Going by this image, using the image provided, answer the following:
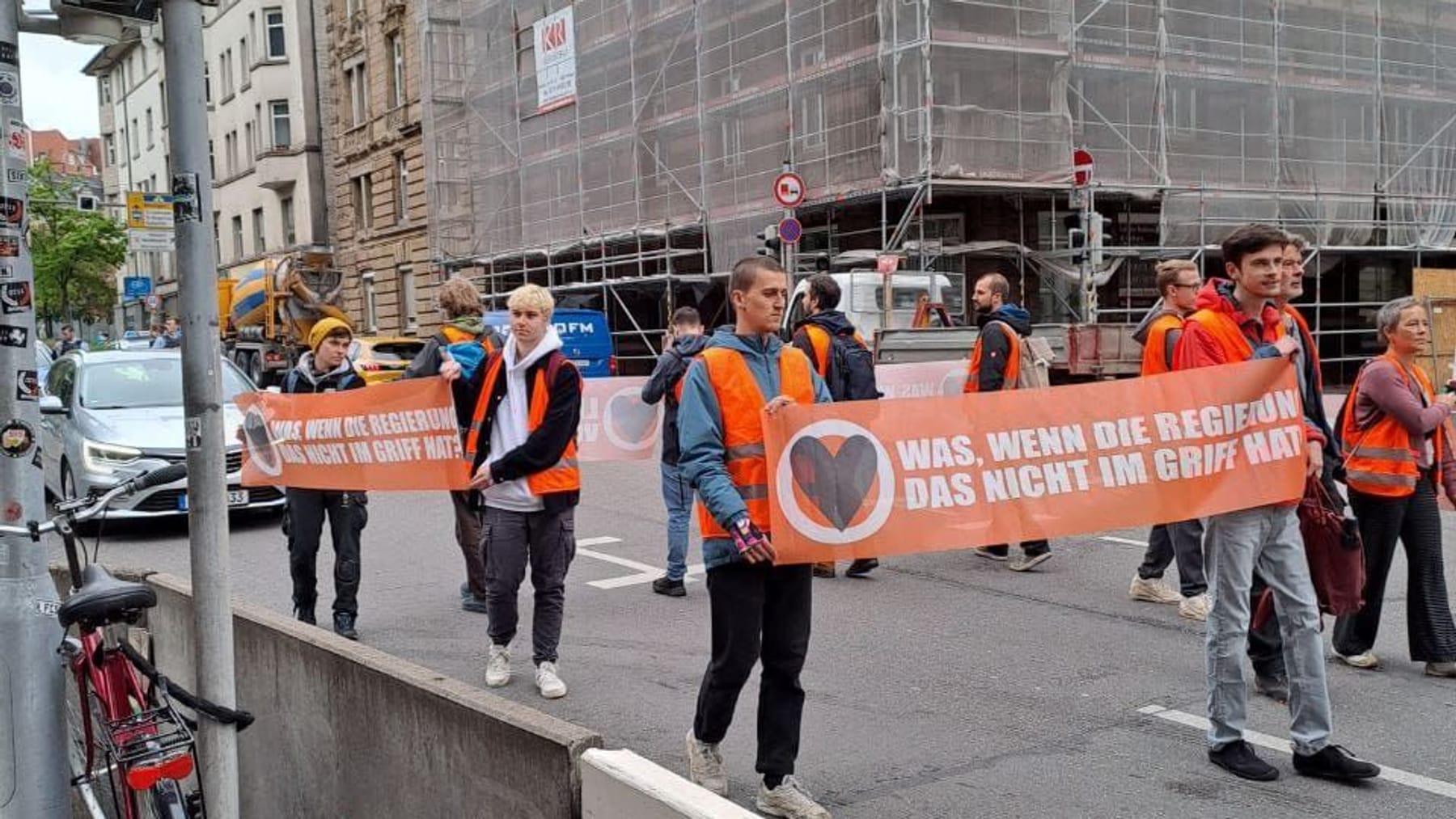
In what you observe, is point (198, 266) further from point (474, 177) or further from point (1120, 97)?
point (474, 177)

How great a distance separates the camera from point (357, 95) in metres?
41.5

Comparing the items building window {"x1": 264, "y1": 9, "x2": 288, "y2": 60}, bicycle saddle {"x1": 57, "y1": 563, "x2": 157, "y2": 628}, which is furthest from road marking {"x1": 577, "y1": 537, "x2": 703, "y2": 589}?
building window {"x1": 264, "y1": 9, "x2": 288, "y2": 60}

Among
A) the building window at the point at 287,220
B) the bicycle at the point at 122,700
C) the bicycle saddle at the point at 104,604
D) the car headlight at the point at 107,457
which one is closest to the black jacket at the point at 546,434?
the bicycle at the point at 122,700

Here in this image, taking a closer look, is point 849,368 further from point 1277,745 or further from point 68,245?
point 68,245

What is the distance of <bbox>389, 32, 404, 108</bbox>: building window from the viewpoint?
3788 centimetres

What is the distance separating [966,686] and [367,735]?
299cm

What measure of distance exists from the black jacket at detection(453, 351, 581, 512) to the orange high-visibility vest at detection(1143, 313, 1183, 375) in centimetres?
270

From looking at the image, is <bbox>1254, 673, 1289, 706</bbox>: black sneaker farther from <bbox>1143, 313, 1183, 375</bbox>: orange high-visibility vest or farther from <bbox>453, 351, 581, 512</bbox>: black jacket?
<bbox>453, 351, 581, 512</bbox>: black jacket

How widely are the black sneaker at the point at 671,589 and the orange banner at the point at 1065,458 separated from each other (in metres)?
3.76

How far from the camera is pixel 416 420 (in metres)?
6.95

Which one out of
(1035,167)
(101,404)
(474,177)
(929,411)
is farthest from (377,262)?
(929,411)

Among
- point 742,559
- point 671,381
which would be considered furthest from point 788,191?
point 742,559

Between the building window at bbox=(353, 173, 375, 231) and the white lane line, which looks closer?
the white lane line

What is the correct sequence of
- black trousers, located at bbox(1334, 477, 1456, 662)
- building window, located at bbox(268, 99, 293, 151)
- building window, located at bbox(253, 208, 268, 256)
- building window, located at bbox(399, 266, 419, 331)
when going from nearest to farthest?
black trousers, located at bbox(1334, 477, 1456, 662) < building window, located at bbox(399, 266, 419, 331) < building window, located at bbox(268, 99, 293, 151) < building window, located at bbox(253, 208, 268, 256)
